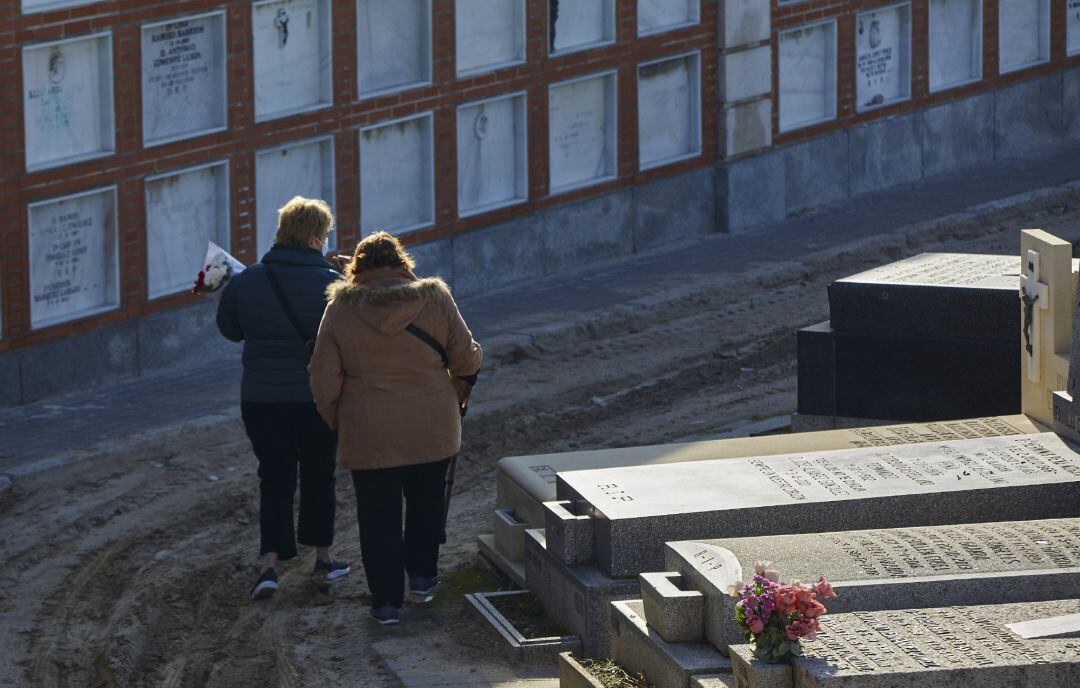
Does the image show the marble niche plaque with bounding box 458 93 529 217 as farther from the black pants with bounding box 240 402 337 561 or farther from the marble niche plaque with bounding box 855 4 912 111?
the black pants with bounding box 240 402 337 561

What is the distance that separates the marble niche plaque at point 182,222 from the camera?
14250 millimetres

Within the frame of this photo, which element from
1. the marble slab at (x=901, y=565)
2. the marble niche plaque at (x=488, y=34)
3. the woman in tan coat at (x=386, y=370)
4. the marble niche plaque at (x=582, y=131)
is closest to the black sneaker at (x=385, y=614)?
the woman in tan coat at (x=386, y=370)

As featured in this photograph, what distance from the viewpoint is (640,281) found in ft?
54.5

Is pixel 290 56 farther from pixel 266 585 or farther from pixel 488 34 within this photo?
pixel 266 585

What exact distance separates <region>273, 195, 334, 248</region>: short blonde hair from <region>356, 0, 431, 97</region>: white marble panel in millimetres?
5683

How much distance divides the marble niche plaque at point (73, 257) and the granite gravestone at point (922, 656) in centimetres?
714

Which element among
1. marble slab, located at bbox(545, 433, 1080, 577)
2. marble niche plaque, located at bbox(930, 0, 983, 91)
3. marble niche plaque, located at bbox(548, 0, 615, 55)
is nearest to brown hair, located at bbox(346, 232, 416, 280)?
marble slab, located at bbox(545, 433, 1080, 577)

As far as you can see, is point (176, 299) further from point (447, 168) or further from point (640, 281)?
point (640, 281)

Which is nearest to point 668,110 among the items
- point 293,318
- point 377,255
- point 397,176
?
point 397,176

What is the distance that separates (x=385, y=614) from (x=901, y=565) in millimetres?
2530

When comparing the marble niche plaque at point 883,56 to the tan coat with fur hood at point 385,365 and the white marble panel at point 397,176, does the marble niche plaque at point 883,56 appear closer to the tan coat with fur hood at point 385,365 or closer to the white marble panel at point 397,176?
the white marble panel at point 397,176

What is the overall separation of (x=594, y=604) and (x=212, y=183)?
6503 mm

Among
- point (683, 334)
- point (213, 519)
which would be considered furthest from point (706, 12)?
point (213, 519)

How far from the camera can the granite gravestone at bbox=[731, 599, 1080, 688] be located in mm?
7309
